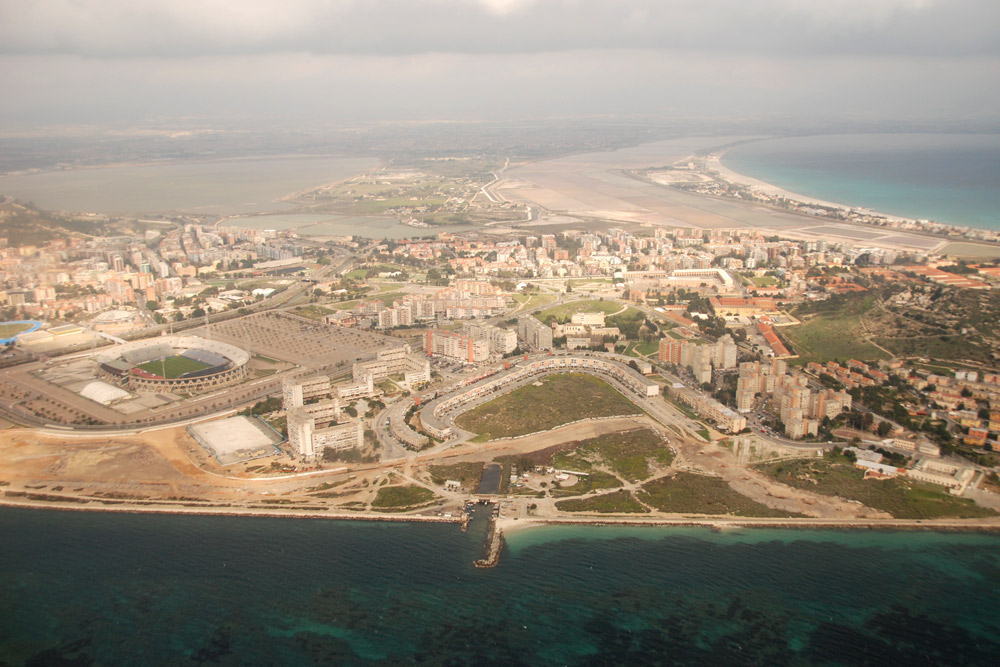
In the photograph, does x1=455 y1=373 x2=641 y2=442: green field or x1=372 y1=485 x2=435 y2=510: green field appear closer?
x1=372 y1=485 x2=435 y2=510: green field

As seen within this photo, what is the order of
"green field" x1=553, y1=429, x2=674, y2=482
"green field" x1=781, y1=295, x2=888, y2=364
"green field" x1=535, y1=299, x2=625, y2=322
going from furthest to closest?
"green field" x1=535, y1=299, x2=625, y2=322 → "green field" x1=781, y1=295, x2=888, y2=364 → "green field" x1=553, y1=429, x2=674, y2=482

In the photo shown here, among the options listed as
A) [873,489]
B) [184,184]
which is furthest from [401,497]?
[184,184]

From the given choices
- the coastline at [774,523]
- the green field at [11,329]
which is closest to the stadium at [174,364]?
the green field at [11,329]

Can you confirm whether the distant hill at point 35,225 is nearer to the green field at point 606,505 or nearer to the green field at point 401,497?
the green field at point 401,497

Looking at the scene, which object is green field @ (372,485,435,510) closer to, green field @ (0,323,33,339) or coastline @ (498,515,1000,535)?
coastline @ (498,515,1000,535)

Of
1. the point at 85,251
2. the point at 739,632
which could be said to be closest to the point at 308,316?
the point at 85,251

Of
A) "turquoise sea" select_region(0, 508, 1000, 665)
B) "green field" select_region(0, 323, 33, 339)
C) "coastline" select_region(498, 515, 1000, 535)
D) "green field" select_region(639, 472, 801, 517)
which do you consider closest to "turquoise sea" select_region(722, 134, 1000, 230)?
"coastline" select_region(498, 515, 1000, 535)
